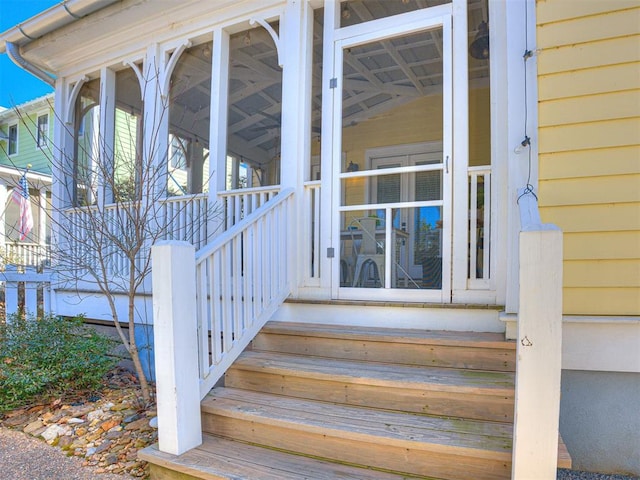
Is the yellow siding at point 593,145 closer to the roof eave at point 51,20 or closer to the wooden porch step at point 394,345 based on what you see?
the wooden porch step at point 394,345

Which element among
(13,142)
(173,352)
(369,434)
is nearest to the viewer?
(369,434)

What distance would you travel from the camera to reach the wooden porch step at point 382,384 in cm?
195

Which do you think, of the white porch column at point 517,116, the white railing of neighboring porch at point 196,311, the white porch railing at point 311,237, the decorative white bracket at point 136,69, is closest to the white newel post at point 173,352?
the white railing of neighboring porch at point 196,311

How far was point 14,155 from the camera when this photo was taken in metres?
12.1

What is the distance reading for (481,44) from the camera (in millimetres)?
3162

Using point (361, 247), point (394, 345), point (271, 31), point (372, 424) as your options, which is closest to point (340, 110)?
point (271, 31)

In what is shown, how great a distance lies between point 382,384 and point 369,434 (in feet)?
1.11

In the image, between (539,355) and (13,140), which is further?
(13,140)

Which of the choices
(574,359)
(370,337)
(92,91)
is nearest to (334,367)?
(370,337)

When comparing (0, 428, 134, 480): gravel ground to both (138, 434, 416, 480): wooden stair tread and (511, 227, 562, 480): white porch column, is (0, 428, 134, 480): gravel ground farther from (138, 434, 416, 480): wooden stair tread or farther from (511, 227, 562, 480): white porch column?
(511, 227, 562, 480): white porch column

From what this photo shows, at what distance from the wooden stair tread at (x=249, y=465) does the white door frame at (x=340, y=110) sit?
129cm

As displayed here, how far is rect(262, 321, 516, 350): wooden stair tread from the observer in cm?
226

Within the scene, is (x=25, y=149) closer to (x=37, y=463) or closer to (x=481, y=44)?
(x=37, y=463)

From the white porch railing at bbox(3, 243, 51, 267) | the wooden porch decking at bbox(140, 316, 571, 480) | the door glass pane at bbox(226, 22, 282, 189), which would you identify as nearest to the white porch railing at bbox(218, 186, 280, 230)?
the door glass pane at bbox(226, 22, 282, 189)
